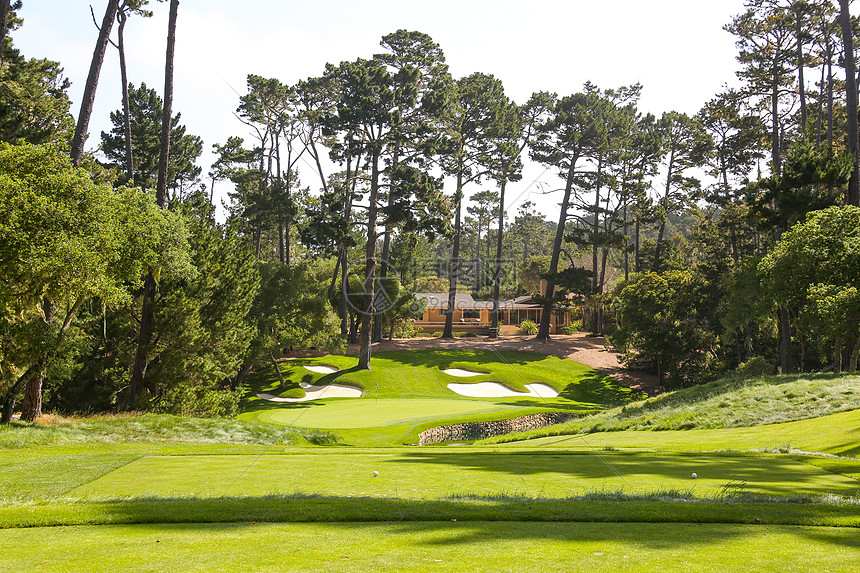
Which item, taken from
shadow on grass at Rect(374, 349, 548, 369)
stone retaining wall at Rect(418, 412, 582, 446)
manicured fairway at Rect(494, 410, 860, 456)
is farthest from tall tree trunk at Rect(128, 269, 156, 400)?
shadow on grass at Rect(374, 349, 548, 369)

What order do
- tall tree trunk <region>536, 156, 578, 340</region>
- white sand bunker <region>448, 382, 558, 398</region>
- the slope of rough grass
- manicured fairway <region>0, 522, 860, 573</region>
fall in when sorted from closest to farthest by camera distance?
1. manicured fairway <region>0, 522, 860, 573</region>
2. the slope of rough grass
3. white sand bunker <region>448, 382, 558, 398</region>
4. tall tree trunk <region>536, 156, 578, 340</region>

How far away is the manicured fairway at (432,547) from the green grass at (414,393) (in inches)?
519

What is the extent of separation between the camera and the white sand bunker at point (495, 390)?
35406 mm

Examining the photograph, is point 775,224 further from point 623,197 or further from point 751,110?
point 623,197

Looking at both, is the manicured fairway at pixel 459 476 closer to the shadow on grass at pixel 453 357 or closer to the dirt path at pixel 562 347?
the shadow on grass at pixel 453 357

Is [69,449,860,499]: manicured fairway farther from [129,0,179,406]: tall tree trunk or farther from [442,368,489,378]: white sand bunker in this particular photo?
[442,368,489,378]: white sand bunker

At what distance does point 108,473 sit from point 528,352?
125 ft

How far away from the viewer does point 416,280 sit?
62.1 meters

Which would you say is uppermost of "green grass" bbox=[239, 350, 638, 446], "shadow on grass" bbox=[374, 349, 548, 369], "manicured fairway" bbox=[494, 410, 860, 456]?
"manicured fairway" bbox=[494, 410, 860, 456]

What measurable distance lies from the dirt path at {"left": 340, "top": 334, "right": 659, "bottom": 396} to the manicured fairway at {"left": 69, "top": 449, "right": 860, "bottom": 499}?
3102cm

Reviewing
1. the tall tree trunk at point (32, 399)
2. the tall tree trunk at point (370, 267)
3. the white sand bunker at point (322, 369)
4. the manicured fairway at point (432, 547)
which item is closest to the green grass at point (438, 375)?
the white sand bunker at point (322, 369)

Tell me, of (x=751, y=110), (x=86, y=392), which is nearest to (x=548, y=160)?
(x=751, y=110)

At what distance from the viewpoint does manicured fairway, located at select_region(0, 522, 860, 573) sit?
434 centimetres

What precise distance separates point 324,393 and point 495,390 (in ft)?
35.0
